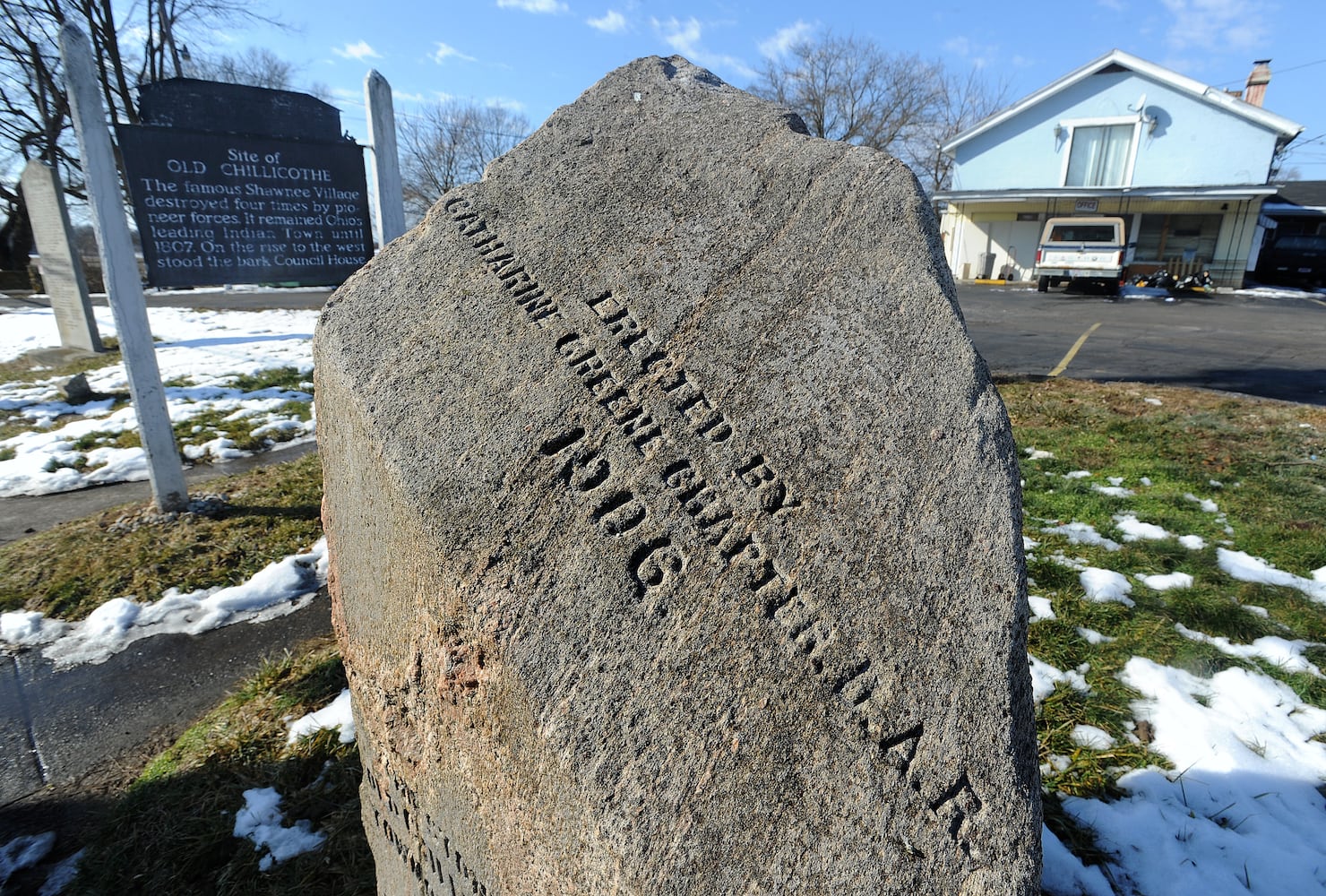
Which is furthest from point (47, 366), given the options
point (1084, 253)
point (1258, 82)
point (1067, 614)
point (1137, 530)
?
point (1258, 82)

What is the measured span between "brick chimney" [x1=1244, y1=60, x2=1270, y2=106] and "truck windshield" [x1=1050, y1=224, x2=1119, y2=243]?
13.5 m

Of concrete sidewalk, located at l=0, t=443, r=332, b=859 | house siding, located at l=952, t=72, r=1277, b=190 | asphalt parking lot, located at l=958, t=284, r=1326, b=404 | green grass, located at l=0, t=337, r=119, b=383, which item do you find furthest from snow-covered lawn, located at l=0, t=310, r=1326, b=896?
house siding, located at l=952, t=72, r=1277, b=190

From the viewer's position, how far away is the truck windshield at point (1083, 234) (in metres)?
19.0

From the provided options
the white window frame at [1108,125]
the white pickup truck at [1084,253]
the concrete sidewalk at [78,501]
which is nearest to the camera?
the concrete sidewalk at [78,501]

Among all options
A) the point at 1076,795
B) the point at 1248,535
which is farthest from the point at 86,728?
the point at 1248,535

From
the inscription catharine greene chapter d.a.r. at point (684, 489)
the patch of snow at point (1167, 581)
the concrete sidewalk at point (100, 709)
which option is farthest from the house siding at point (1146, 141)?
the concrete sidewalk at point (100, 709)

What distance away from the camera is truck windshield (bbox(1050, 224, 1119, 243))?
62.5ft

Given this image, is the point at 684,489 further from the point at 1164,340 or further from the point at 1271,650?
the point at 1164,340

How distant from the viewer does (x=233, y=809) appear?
2.44 meters

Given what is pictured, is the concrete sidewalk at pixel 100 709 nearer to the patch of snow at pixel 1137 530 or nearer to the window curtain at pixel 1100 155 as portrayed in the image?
the patch of snow at pixel 1137 530

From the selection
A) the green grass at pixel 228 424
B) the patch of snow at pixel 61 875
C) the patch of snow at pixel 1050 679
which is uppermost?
the green grass at pixel 228 424

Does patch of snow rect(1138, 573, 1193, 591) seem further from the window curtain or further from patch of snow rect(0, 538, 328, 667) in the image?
the window curtain

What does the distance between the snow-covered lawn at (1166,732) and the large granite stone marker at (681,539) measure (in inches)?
47.2

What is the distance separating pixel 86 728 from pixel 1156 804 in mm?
4101
